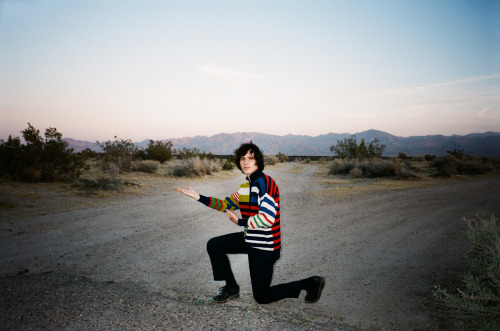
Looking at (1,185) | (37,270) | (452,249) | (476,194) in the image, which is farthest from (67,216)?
(476,194)

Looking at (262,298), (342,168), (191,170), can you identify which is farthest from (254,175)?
(342,168)

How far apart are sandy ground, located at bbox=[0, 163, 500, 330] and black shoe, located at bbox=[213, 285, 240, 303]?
0.10m

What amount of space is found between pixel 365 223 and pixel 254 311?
203 inches

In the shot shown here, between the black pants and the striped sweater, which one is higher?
the striped sweater

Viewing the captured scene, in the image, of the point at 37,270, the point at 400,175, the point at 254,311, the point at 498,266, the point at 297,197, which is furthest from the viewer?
the point at 400,175

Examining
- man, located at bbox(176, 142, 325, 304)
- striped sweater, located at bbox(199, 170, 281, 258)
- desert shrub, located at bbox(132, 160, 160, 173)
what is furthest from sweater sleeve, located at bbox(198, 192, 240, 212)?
desert shrub, located at bbox(132, 160, 160, 173)

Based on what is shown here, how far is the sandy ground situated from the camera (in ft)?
11.2

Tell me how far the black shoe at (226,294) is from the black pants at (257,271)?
15 cm

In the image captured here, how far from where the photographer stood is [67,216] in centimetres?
831

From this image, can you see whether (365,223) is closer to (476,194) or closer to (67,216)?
(476,194)

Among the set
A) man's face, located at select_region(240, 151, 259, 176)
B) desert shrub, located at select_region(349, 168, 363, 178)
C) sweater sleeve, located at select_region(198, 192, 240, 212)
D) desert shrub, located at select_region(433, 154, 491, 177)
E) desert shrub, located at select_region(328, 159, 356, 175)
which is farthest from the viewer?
desert shrub, located at select_region(328, 159, 356, 175)

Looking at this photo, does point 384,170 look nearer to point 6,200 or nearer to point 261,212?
point 261,212

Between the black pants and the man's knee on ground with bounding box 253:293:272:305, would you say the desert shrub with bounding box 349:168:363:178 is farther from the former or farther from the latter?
the man's knee on ground with bounding box 253:293:272:305

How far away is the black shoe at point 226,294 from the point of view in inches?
150
